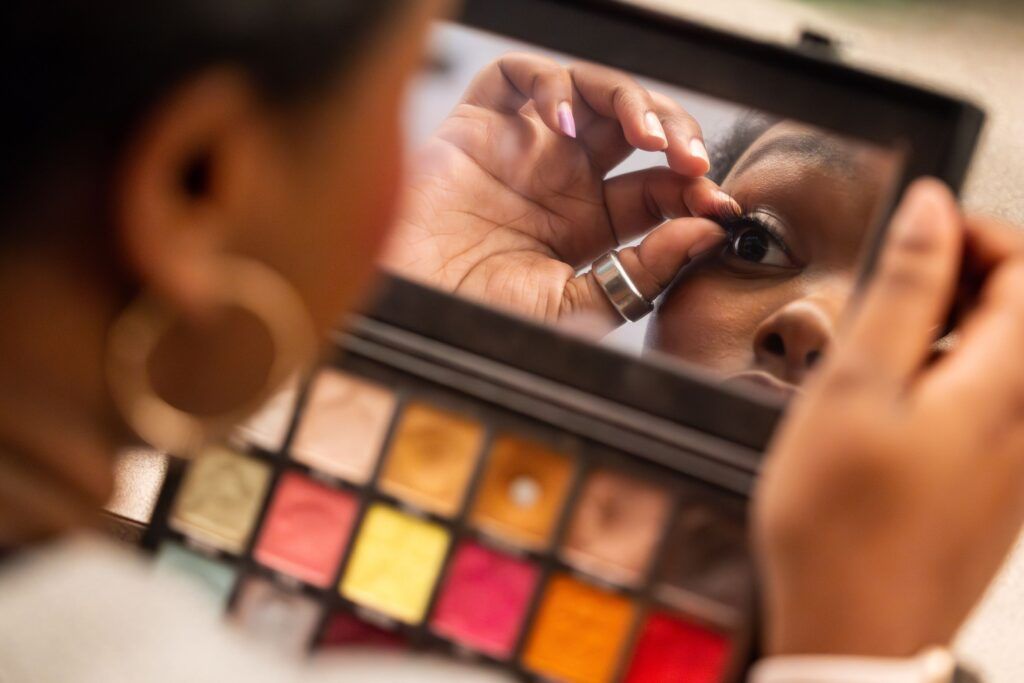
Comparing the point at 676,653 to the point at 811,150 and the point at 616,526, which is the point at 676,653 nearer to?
the point at 616,526

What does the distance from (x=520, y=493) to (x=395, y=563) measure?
91mm

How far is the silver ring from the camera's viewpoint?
52 centimetres

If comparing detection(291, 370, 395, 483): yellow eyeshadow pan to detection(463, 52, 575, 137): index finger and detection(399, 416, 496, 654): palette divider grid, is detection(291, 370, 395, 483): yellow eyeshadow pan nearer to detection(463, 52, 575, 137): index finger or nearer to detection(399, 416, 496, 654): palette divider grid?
detection(399, 416, 496, 654): palette divider grid

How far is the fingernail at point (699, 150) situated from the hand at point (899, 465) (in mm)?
208

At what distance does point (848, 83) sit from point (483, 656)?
→ 39cm

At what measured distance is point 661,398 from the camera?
0.50 m

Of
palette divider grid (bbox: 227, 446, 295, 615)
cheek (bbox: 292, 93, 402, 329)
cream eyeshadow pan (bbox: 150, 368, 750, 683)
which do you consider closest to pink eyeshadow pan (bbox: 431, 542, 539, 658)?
cream eyeshadow pan (bbox: 150, 368, 750, 683)

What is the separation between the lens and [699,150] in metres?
0.52

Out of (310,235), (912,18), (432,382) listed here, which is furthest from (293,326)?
(912,18)

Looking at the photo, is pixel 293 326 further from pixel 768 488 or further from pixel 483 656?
pixel 483 656

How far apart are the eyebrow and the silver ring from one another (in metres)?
0.09

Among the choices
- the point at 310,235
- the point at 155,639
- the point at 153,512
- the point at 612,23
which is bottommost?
the point at 153,512

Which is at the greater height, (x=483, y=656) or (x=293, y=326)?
(x=293, y=326)

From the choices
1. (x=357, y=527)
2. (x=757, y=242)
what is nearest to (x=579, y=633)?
(x=357, y=527)
